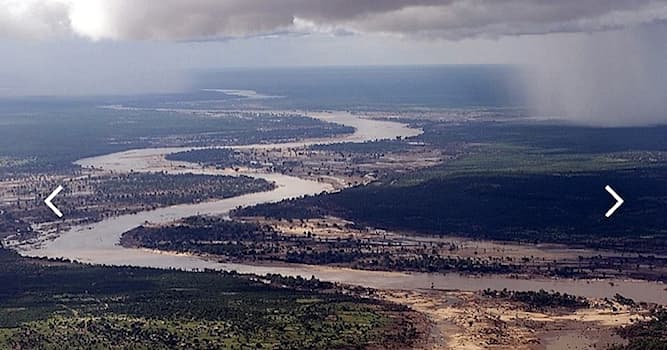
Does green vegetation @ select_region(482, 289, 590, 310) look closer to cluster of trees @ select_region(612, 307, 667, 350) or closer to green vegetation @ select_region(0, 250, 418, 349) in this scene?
cluster of trees @ select_region(612, 307, 667, 350)

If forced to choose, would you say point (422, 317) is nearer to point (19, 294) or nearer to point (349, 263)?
point (349, 263)

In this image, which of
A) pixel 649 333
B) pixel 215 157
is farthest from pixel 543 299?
pixel 215 157

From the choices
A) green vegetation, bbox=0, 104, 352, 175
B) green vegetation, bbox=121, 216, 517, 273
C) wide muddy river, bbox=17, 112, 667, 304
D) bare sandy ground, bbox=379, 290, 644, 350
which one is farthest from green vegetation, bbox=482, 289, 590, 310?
green vegetation, bbox=0, 104, 352, 175

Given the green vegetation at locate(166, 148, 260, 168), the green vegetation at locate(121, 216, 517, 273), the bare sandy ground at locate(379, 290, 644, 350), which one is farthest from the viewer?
the green vegetation at locate(166, 148, 260, 168)

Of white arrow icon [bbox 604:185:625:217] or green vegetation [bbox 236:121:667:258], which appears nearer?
green vegetation [bbox 236:121:667:258]

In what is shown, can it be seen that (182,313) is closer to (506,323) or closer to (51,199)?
(506,323)

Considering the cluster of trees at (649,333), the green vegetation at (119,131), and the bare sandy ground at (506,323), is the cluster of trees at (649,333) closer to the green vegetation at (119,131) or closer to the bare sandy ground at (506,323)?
the bare sandy ground at (506,323)

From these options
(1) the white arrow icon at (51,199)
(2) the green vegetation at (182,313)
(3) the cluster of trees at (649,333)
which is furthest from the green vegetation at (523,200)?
(2) the green vegetation at (182,313)

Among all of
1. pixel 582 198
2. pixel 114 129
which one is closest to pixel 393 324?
pixel 582 198
